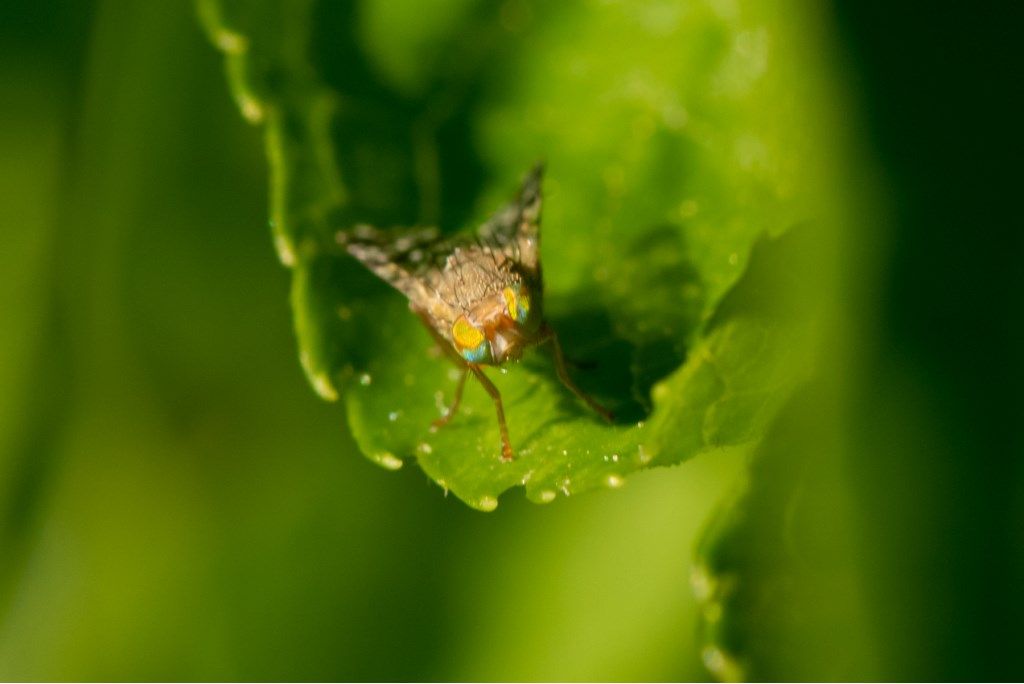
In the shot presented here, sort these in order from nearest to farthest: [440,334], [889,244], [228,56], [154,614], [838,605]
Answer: [889,244], [838,605], [228,56], [440,334], [154,614]

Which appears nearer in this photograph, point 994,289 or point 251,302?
point 994,289

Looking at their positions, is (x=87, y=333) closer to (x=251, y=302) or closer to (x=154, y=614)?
(x=251, y=302)

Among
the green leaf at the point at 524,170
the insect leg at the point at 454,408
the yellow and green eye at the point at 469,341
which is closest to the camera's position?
the green leaf at the point at 524,170

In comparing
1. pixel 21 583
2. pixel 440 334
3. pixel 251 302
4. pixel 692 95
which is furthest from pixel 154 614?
pixel 692 95

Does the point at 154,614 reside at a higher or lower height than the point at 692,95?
lower

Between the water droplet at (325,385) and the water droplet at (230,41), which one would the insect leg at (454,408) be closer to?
the water droplet at (325,385)

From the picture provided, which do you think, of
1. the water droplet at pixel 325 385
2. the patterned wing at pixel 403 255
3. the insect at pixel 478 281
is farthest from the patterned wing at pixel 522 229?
the water droplet at pixel 325 385

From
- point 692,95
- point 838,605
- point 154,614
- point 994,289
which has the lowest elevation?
point 154,614
